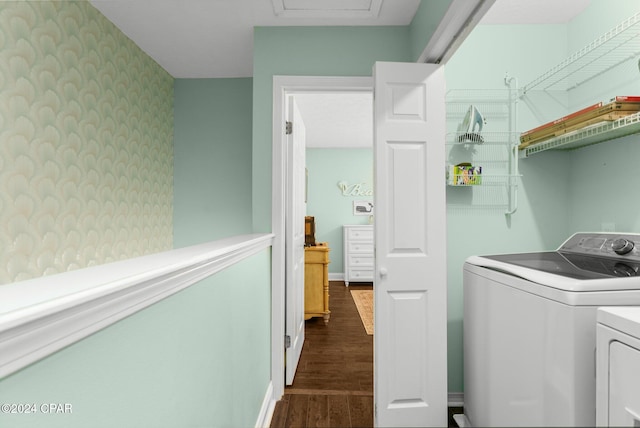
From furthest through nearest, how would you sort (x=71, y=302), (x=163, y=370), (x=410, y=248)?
(x=410, y=248) → (x=163, y=370) → (x=71, y=302)

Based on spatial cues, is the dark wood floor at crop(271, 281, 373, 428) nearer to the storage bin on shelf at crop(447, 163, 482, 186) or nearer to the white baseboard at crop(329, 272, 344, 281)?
the storage bin on shelf at crop(447, 163, 482, 186)

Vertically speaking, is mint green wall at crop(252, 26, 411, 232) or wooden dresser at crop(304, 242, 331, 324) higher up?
mint green wall at crop(252, 26, 411, 232)

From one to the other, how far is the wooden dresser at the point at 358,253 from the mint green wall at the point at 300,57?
3.14 metres

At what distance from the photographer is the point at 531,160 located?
53 centimetres

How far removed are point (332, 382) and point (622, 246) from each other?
2.01 metres

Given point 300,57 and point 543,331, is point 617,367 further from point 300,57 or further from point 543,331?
point 300,57

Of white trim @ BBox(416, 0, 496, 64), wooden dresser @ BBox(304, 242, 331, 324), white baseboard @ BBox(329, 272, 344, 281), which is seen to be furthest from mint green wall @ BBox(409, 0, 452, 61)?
white baseboard @ BBox(329, 272, 344, 281)

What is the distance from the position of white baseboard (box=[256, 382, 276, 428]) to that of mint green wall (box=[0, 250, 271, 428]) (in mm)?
207

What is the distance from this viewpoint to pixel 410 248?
153cm

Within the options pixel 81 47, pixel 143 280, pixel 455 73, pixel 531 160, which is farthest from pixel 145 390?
pixel 81 47

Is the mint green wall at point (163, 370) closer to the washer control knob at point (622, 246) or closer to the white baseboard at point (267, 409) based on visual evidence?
the white baseboard at point (267, 409)

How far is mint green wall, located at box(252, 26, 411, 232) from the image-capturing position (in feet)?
6.53


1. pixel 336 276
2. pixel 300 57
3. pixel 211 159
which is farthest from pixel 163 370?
pixel 336 276

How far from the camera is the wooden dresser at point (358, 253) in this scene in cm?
496
